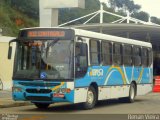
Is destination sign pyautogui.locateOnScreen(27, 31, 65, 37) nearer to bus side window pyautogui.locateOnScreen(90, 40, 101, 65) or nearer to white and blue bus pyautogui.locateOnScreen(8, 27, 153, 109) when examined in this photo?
white and blue bus pyautogui.locateOnScreen(8, 27, 153, 109)

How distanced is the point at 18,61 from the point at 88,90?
110 inches

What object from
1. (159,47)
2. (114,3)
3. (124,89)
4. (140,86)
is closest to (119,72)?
(124,89)

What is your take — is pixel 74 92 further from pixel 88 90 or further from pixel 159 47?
pixel 159 47

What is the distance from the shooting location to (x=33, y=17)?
228 ft

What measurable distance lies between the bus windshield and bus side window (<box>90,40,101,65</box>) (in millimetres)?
1686

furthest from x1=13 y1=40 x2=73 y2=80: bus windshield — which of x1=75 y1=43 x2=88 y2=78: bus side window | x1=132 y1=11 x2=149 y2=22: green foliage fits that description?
x1=132 y1=11 x2=149 y2=22: green foliage

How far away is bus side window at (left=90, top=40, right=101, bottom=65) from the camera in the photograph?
66.3 feet

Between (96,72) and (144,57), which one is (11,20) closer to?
(144,57)

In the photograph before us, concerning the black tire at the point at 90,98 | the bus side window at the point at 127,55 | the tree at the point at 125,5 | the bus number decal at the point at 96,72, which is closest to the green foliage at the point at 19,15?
the bus side window at the point at 127,55

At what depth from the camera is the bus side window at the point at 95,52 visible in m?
20.2

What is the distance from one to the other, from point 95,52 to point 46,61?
2.67 metres

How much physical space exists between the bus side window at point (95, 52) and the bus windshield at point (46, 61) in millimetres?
1686

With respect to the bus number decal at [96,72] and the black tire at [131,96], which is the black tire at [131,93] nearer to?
the black tire at [131,96]

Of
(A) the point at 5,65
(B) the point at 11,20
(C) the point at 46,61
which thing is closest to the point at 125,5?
(B) the point at 11,20
